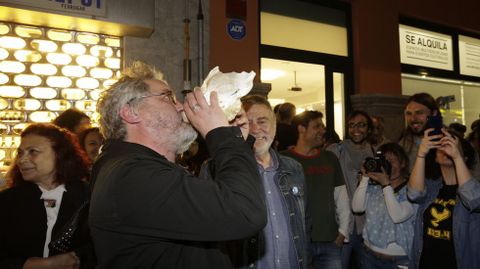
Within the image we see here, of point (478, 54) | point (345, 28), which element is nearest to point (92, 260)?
point (345, 28)

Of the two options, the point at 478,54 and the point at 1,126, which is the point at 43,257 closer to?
the point at 1,126

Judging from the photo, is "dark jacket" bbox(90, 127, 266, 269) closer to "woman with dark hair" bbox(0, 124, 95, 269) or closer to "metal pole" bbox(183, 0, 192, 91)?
"woman with dark hair" bbox(0, 124, 95, 269)

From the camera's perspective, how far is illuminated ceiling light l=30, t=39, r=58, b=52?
5023 mm

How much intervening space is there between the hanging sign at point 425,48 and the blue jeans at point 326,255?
235 inches

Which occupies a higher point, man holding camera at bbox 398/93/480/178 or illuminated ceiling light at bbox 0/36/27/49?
illuminated ceiling light at bbox 0/36/27/49

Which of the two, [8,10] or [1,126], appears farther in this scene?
[1,126]

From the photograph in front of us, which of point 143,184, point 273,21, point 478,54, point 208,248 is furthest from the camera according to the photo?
point 478,54

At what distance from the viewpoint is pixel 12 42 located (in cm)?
488

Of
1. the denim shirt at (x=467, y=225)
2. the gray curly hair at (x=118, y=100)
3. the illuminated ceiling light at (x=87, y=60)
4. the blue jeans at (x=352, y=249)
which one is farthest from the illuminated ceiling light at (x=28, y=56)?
the denim shirt at (x=467, y=225)

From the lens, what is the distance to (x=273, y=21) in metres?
6.84

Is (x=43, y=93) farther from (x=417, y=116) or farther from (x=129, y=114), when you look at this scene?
(x=417, y=116)

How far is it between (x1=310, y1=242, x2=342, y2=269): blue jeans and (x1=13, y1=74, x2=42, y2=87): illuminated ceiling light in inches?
155

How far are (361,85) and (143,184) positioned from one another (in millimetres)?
6788

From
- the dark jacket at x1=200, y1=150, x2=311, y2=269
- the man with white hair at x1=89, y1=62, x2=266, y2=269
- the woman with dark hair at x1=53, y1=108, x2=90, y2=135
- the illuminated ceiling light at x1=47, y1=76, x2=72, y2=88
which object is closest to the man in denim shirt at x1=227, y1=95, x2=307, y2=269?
the dark jacket at x1=200, y1=150, x2=311, y2=269
